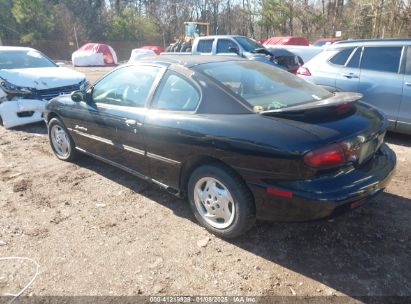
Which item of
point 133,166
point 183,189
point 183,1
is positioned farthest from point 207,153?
point 183,1

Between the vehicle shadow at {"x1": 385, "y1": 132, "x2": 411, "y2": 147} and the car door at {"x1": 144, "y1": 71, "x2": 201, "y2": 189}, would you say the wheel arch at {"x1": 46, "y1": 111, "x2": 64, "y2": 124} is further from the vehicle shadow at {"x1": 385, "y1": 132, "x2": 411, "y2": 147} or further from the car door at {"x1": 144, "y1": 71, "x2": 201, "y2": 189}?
the vehicle shadow at {"x1": 385, "y1": 132, "x2": 411, "y2": 147}

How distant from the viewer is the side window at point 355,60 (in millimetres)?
5836

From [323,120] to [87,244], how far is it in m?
2.35

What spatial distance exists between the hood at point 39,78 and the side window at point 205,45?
6.16 m

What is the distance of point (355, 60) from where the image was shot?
19.3 feet

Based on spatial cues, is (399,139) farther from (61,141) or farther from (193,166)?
(61,141)

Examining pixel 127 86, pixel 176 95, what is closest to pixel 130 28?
pixel 127 86

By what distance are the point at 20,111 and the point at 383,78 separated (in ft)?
21.5

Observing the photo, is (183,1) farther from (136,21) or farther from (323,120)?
(323,120)

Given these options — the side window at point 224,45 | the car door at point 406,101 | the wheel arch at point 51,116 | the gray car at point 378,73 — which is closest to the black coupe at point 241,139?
the wheel arch at point 51,116

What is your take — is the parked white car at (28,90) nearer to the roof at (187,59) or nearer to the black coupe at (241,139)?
the black coupe at (241,139)

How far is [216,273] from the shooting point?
283 centimetres

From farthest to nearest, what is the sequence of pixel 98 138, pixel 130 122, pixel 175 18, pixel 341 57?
1. pixel 175 18
2. pixel 341 57
3. pixel 98 138
4. pixel 130 122

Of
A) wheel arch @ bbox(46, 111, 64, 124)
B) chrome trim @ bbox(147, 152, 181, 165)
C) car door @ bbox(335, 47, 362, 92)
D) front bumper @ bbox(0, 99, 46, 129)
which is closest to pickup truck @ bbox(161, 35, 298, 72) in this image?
car door @ bbox(335, 47, 362, 92)
